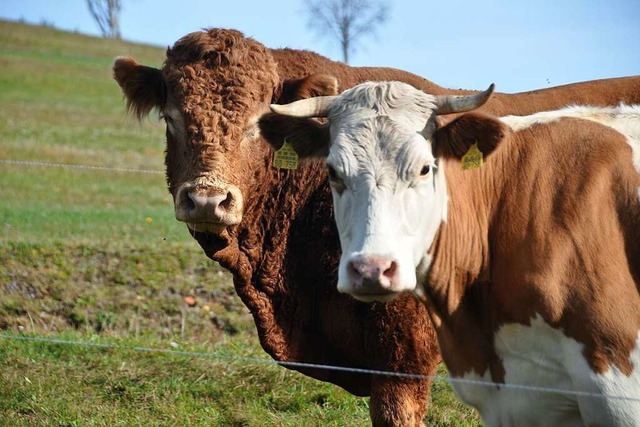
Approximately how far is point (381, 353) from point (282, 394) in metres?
1.32

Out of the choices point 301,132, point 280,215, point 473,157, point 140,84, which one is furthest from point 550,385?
point 140,84

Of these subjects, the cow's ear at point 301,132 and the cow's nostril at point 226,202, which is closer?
the cow's ear at point 301,132

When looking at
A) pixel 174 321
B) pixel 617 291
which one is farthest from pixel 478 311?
pixel 174 321

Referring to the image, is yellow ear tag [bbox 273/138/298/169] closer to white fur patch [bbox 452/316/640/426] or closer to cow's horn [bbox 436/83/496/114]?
cow's horn [bbox 436/83/496/114]

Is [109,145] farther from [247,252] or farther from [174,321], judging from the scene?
[247,252]

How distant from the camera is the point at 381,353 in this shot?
5789 mm

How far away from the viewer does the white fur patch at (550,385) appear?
4105mm

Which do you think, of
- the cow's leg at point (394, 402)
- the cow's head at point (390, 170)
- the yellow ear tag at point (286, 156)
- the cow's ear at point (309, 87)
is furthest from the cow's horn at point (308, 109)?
the cow's leg at point (394, 402)

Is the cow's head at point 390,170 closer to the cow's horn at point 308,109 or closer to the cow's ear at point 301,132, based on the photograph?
the cow's horn at point 308,109

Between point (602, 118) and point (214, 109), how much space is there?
2.35 m

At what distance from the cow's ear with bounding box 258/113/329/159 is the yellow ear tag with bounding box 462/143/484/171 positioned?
0.78 meters

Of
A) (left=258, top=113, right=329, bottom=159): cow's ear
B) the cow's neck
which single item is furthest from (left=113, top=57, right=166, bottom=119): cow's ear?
the cow's neck

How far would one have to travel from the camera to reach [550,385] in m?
4.26

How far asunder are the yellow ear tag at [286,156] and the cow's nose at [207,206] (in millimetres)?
569
